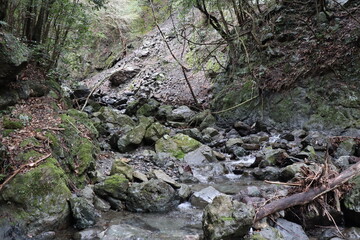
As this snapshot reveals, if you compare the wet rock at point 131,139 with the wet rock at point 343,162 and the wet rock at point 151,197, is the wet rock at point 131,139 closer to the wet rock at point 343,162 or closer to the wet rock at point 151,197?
the wet rock at point 151,197

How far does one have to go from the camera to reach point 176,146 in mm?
7859

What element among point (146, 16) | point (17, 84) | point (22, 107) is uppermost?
point (146, 16)

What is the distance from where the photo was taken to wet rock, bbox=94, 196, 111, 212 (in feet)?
14.4

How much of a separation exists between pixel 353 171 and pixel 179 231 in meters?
2.43

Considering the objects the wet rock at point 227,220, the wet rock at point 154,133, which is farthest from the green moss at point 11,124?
the wet rock at point 154,133

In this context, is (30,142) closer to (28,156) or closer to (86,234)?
(28,156)

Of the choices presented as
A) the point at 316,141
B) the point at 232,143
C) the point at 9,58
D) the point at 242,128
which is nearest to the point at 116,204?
the point at 9,58

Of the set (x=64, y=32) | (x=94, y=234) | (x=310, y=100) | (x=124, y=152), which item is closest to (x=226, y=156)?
(x=124, y=152)

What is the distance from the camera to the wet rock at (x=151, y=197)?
4508 mm

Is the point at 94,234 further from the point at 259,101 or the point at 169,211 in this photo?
the point at 259,101

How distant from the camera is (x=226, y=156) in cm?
787

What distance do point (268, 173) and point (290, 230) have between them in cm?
245

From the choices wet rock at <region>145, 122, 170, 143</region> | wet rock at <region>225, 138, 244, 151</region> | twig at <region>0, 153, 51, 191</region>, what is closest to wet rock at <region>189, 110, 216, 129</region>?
wet rock at <region>225, 138, 244, 151</region>

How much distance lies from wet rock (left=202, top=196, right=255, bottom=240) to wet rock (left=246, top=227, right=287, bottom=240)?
11 cm
